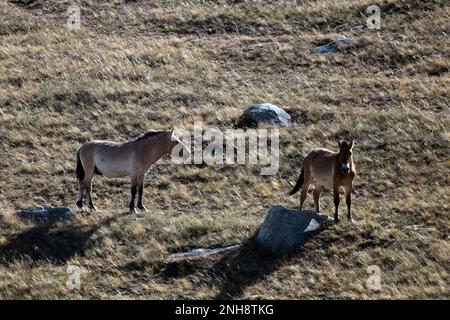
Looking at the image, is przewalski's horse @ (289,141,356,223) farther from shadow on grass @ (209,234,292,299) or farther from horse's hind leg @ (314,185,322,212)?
shadow on grass @ (209,234,292,299)

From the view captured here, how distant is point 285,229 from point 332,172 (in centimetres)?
183

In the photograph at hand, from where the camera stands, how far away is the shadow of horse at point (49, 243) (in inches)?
821

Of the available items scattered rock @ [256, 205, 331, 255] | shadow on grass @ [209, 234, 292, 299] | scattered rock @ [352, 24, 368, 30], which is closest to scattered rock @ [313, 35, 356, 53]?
scattered rock @ [352, 24, 368, 30]

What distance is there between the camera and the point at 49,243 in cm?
2123

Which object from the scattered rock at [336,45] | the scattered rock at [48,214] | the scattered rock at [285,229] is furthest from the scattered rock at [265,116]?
the scattered rock at [285,229]

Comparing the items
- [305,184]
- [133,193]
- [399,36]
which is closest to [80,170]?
[133,193]

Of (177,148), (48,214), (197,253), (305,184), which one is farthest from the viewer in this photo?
(177,148)

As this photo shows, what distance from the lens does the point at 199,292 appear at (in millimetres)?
19031

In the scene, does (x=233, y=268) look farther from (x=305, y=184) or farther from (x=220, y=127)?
(x=220, y=127)

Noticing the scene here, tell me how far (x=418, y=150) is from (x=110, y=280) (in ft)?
37.1

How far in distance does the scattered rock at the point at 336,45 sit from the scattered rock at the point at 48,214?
1776 cm

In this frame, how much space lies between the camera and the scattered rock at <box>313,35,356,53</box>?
123 ft

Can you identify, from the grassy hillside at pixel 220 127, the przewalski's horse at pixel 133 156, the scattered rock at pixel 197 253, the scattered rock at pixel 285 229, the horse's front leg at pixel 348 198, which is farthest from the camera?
the przewalski's horse at pixel 133 156

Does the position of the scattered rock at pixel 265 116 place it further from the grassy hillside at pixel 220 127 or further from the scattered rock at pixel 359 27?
the scattered rock at pixel 359 27
